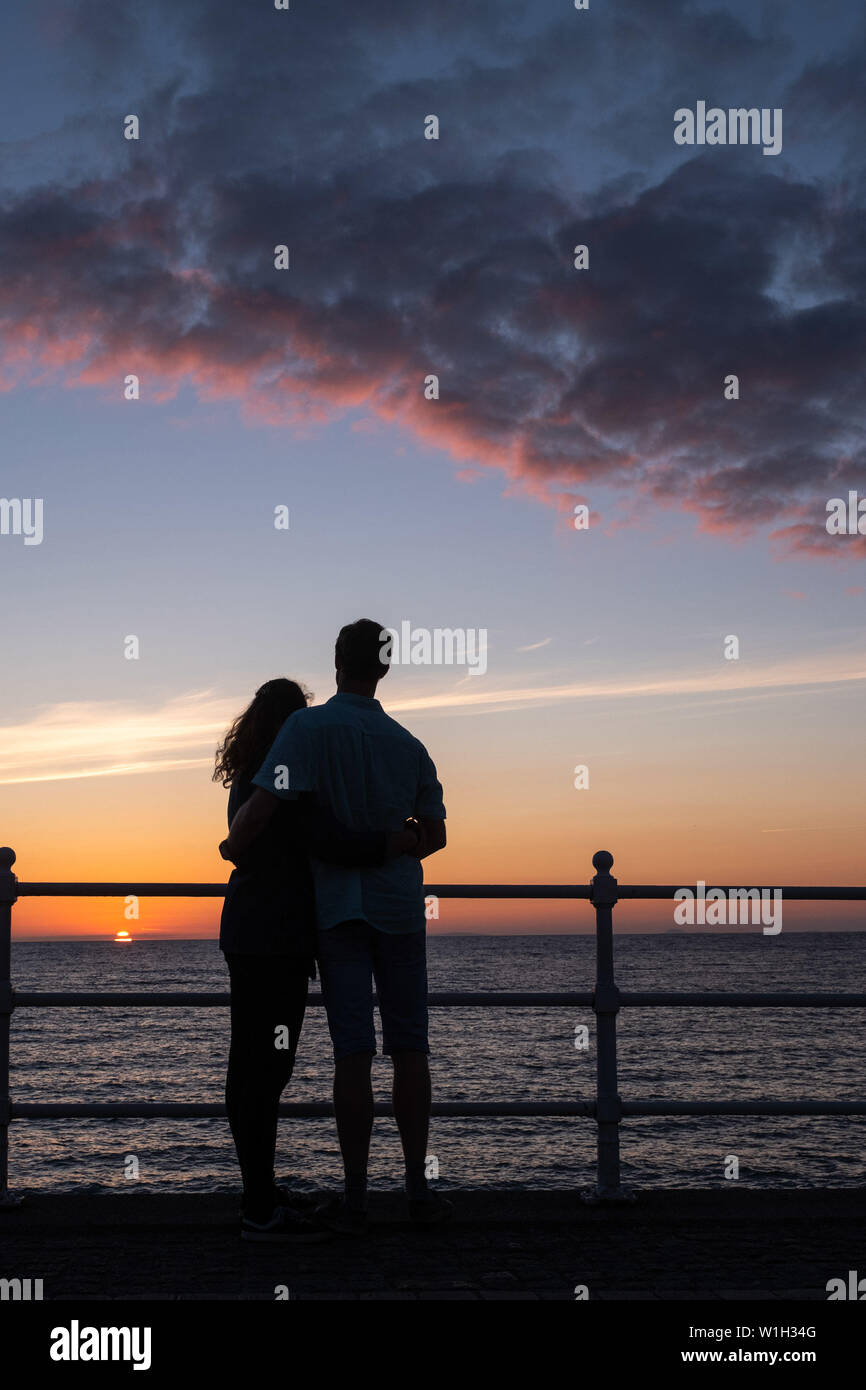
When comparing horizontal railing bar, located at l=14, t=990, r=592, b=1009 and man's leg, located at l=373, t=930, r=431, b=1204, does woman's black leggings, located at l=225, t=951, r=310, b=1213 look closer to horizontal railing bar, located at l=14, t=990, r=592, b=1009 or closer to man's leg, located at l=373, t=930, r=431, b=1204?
man's leg, located at l=373, t=930, r=431, b=1204

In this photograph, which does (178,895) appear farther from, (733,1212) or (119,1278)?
(733,1212)

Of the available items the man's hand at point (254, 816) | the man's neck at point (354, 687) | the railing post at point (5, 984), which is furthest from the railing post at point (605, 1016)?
the railing post at point (5, 984)

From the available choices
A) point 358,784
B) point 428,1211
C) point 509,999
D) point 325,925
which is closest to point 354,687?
point 358,784

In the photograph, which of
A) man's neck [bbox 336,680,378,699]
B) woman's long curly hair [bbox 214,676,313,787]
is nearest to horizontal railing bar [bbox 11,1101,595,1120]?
woman's long curly hair [bbox 214,676,313,787]

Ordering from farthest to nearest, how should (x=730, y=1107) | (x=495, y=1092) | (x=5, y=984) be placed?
(x=495, y=1092)
(x=730, y=1107)
(x=5, y=984)

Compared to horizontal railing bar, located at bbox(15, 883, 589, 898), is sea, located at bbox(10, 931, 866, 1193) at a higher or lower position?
lower

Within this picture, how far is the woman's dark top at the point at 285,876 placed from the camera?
4086 mm

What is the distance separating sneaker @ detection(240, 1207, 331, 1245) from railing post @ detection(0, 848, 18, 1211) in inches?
42.0

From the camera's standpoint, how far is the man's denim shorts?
4.10 metres

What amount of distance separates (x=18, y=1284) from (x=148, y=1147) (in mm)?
27160

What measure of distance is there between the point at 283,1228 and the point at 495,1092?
3288 centimetres

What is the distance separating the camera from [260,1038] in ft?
13.4

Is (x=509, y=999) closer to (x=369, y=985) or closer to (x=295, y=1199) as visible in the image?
(x=369, y=985)
